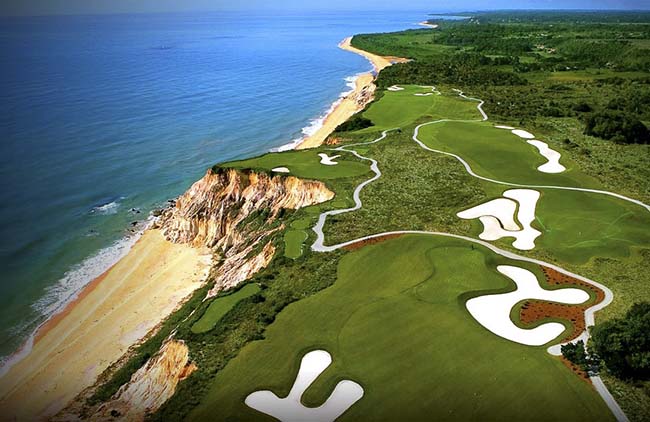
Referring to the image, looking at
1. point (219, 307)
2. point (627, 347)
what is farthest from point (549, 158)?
point (219, 307)

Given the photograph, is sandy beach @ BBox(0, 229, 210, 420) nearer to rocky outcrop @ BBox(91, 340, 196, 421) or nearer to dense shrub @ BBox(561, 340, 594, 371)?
rocky outcrop @ BBox(91, 340, 196, 421)

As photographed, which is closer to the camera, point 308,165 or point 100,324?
point 100,324

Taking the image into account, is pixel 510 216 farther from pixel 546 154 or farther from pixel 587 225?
pixel 546 154

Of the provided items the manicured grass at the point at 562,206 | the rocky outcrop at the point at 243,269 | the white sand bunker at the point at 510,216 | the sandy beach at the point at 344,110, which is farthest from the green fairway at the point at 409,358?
the sandy beach at the point at 344,110

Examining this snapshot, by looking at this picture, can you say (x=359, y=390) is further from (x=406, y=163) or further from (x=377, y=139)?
(x=377, y=139)

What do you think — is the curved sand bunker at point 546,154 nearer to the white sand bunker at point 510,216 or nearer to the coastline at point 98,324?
the white sand bunker at point 510,216
